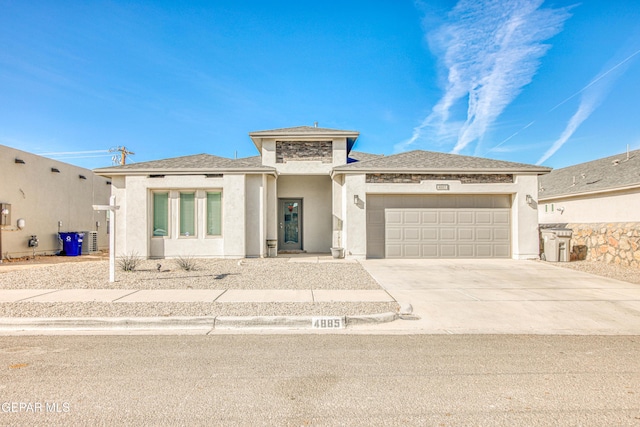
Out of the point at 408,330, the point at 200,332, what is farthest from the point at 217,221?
the point at 408,330

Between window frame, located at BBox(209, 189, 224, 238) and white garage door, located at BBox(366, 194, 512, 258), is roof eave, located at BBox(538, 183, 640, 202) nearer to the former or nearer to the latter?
white garage door, located at BBox(366, 194, 512, 258)

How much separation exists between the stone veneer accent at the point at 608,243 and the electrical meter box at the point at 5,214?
892 inches

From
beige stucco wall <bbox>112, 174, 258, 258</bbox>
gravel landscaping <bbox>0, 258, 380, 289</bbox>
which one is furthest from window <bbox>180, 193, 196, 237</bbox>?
gravel landscaping <bbox>0, 258, 380, 289</bbox>

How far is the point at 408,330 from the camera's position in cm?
564

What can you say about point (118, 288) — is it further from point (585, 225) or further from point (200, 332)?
point (585, 225)

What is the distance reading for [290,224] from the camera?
16688 millimetres

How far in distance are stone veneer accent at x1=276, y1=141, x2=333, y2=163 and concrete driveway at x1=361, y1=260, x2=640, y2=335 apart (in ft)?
20.1

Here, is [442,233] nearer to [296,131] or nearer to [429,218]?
[429,218]

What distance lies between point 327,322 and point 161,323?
2.72m

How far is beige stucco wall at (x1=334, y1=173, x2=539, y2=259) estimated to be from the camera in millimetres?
13688

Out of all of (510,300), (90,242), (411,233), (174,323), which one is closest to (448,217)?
(411,233)

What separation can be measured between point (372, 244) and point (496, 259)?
487 centimetres

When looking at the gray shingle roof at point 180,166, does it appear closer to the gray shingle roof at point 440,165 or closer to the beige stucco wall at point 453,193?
the beige stucco wall at point 453,193

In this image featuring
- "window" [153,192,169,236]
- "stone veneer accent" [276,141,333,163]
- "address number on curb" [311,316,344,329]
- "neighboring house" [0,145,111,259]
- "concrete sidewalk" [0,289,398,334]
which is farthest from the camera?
"stone veneer accent" [276,141,333,163]
